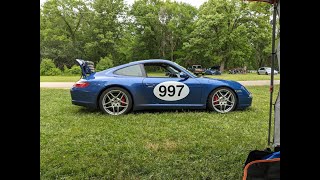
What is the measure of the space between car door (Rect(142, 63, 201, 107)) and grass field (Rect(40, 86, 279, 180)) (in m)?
0.19

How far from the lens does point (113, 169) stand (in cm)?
226

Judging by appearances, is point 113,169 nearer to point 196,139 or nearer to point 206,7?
point 196,139

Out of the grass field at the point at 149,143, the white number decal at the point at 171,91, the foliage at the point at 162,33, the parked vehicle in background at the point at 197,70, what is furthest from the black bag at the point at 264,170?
the foliage at the point at 162,33

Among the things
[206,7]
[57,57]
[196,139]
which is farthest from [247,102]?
[206,7]

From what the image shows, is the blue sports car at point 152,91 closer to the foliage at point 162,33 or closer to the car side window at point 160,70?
the car side window at point 160,70

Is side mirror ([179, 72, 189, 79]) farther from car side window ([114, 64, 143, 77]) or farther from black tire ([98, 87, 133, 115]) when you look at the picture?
black tire ([98, 87, 133, 115])

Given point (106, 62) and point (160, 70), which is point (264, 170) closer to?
point (160, 70)

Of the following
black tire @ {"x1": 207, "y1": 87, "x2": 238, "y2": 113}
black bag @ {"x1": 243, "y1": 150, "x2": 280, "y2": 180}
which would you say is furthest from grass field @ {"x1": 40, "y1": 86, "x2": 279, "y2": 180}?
black bag @ {"x1": 243, "y1": 150, "x2": 280, "y2": 180}

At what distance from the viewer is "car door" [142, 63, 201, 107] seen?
446cm

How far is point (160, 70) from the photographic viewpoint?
5031 mm

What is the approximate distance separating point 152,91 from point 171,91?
30 centimetres

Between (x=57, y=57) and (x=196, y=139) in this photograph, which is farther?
(x=57, y=57)
